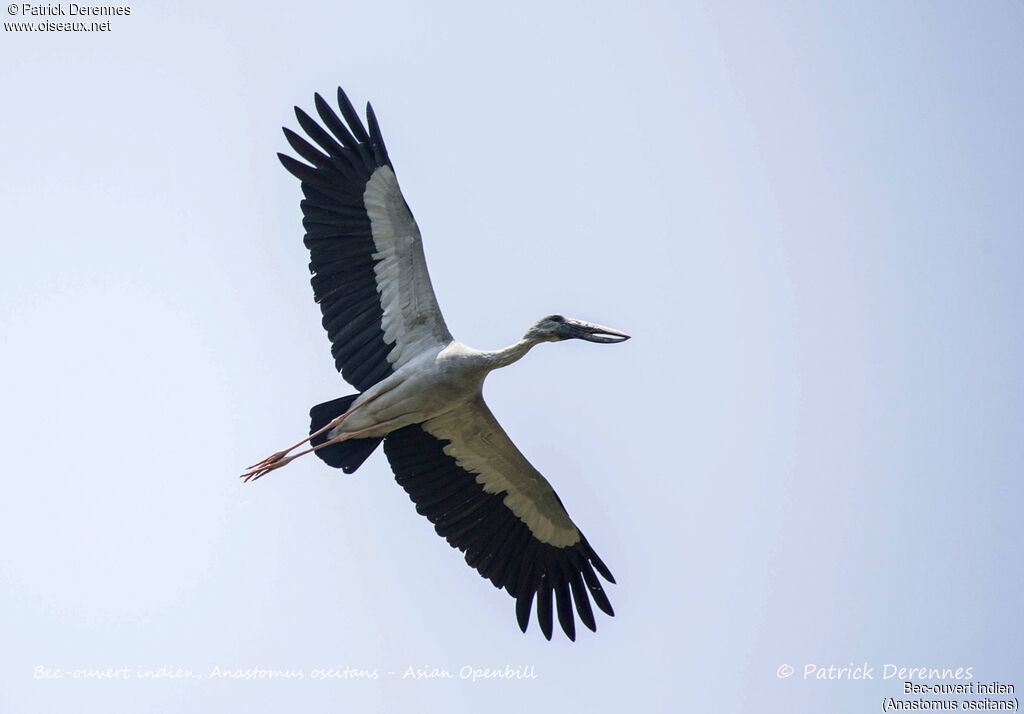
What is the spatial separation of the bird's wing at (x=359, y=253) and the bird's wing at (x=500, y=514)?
0.85 meters

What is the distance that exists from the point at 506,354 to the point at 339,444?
1758mm

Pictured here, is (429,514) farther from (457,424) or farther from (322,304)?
(322,304)

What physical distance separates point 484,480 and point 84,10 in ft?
20.3

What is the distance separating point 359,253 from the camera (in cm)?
1350

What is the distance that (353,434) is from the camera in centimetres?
1339

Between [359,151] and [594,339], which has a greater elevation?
[359,151]

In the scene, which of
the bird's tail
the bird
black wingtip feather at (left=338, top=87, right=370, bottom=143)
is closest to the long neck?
the bird

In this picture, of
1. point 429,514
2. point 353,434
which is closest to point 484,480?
point 429,514

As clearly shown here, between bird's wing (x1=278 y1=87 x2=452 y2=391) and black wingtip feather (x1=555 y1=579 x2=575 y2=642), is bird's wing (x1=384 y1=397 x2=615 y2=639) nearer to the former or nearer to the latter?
black wingtip feather (x1=555 y1=579 x2=575 y2=642)

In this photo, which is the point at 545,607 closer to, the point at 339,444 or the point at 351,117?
the point at 339,444

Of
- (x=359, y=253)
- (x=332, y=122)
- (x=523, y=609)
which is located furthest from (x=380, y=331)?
(x=523, y=609)

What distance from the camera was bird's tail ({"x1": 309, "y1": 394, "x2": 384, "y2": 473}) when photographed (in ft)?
44.1

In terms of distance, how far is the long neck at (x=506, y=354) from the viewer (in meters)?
13.1

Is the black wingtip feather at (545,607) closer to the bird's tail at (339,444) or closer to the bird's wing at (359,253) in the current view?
the bird's tail at (339,444)
